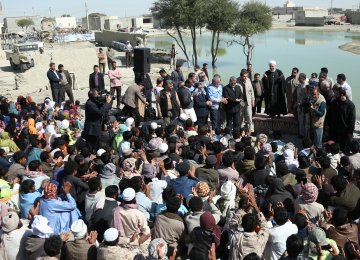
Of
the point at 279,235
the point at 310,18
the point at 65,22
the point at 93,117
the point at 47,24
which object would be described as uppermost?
the point at 65,22

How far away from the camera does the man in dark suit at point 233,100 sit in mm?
8797

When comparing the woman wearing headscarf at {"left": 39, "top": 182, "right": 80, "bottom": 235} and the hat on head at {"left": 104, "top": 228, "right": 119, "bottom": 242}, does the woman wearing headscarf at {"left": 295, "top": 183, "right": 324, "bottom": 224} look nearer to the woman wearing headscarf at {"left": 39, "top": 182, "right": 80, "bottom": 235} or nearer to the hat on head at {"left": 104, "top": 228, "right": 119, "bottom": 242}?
the hat on head at {"left": 104, "top": 228, "right": 119, "bottom": 242}

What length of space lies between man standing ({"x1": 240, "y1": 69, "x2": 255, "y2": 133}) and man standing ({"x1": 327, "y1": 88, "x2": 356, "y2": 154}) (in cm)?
179

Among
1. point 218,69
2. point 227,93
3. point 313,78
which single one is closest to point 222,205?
point 227,93

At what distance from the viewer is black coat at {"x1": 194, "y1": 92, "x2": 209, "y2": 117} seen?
8992 mm

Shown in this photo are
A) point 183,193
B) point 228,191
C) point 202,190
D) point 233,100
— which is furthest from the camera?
point 233,100

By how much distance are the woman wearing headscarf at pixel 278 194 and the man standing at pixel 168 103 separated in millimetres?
4363

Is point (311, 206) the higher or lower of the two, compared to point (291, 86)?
lower

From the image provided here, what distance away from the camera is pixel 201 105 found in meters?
9.02

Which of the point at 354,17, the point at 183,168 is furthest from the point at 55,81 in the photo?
the point at 354,17

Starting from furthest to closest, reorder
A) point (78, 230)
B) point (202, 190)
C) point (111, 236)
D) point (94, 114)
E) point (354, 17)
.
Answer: point (354, 17)
point (94, 114)
point (202, 190)
point (78, 230)
point (111, 236)

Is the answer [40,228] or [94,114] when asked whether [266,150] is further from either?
[94,114]

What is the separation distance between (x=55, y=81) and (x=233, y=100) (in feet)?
17.6

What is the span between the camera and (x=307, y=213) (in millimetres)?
4355
